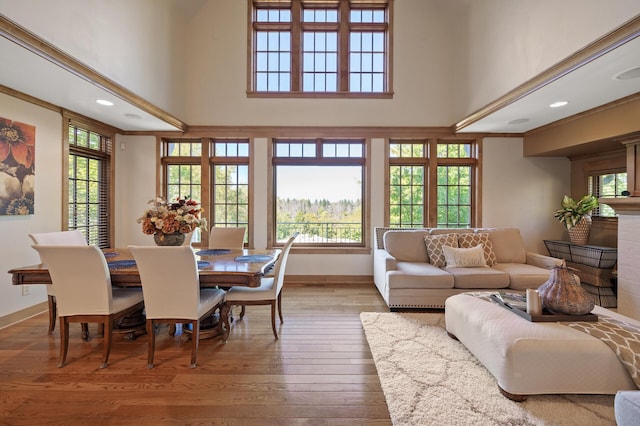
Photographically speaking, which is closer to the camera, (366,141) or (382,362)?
(382,362)

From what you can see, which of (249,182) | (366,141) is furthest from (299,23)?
(249,182)

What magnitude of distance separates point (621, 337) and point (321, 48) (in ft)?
16.6

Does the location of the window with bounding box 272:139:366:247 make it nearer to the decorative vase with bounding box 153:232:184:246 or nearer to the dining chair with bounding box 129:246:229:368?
the decorative vase with bounding box 153:232:184:246

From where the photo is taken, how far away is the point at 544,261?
3.88 meters

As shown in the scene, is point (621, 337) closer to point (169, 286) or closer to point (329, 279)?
point (169, 286)

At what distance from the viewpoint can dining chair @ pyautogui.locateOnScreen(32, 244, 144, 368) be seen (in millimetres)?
2244

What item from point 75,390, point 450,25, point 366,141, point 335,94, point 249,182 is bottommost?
point 75,390

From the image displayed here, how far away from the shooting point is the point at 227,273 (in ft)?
7.92

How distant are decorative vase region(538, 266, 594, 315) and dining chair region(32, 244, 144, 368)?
11.1ft

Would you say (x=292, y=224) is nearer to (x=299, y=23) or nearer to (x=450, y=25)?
(x=299, y=23)

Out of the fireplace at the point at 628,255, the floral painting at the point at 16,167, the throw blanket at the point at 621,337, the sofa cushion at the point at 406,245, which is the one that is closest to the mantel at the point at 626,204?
the fireplace at the point at 628,255

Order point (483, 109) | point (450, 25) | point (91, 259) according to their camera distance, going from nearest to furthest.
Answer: point (91, 259)
point (483, 109)
point (450, 25)

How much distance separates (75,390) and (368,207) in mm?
4020

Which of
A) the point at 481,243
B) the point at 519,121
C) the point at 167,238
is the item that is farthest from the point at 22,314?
the point at 519,121
